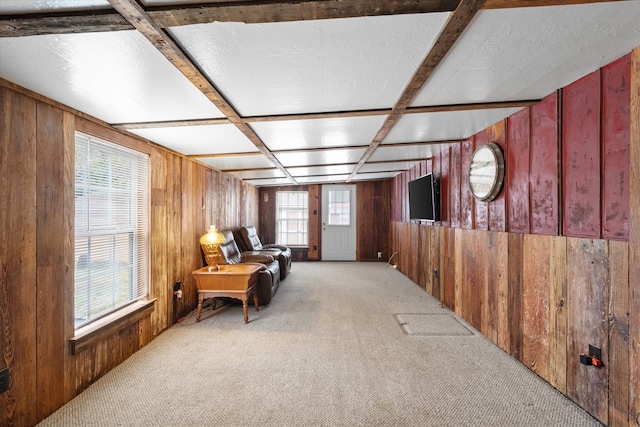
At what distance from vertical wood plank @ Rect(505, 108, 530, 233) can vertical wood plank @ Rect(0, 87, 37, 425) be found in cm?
350

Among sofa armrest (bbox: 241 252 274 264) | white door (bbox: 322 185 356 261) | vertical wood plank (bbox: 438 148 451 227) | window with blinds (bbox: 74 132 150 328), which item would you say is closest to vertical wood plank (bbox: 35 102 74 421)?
window with blinds (bbox: 74 132 150 328)

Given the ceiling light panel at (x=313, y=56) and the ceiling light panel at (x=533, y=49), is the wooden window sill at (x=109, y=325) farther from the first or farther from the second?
the ceiling light panel at (x=533, y=49)

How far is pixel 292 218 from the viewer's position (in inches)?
287

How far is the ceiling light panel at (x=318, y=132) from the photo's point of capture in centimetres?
225

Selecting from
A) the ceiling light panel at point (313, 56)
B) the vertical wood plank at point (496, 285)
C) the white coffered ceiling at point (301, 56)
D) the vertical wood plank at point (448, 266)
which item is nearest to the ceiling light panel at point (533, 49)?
the white coffered ceiling at point (301, 56)

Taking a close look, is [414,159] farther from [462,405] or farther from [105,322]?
[105,322]

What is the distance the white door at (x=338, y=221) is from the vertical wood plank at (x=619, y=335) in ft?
18.6

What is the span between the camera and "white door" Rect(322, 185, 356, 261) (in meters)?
7.12

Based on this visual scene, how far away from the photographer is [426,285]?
428 centimetres

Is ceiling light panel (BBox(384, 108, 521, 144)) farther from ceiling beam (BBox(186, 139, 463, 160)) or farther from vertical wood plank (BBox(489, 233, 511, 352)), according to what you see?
vertical wood plank (BBox(489, 233, 511, 352))

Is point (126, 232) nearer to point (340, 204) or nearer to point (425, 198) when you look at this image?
point (425, 198)

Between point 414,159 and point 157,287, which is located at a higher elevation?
point 414,159

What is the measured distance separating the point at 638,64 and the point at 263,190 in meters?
6.77

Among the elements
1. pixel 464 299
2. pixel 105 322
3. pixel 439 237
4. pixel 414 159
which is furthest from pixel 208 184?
pixel 464 299
